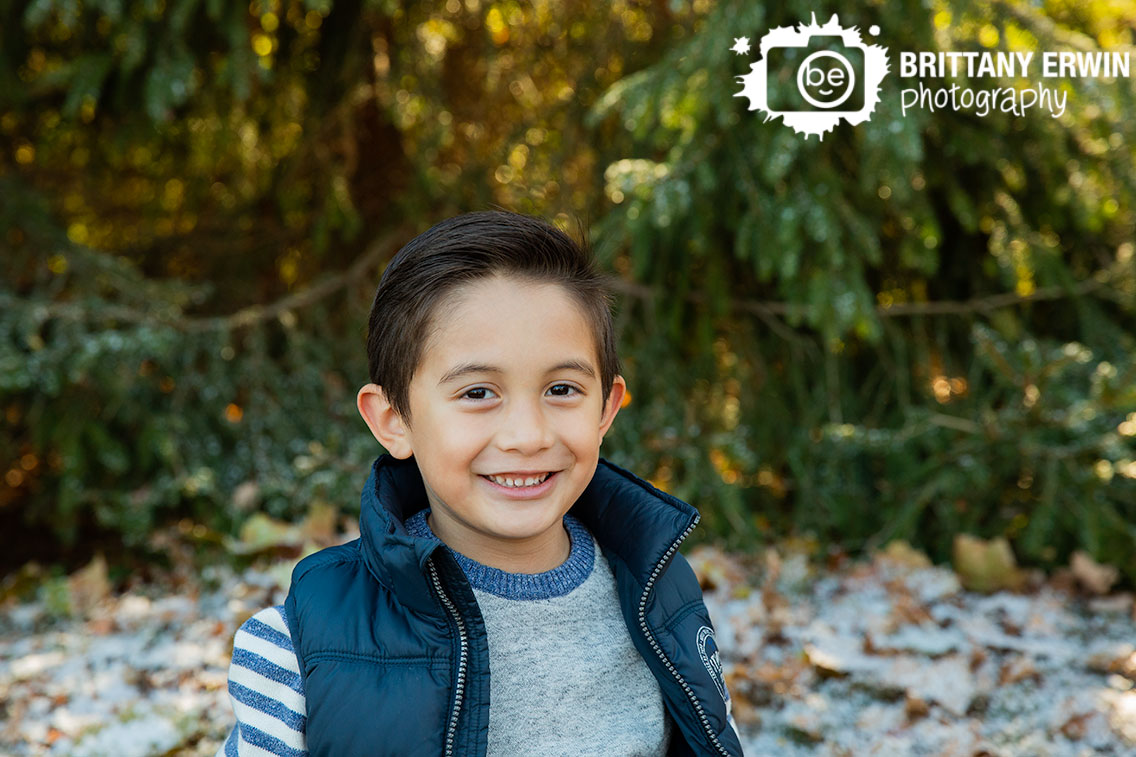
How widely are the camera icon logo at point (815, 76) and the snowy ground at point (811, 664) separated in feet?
4.49

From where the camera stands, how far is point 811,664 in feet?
8.05

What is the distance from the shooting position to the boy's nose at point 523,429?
1303 mm

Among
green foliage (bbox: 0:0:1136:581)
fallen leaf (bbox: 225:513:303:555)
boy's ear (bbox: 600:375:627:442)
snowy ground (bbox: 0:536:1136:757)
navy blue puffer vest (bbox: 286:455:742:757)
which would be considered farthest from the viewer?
fallen leaf (bbox: 225:513:303:555)

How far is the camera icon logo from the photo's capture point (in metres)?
2.71

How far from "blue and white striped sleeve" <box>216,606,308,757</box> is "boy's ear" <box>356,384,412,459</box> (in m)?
0.33

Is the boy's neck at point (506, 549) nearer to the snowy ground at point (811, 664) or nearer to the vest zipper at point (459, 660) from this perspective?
the vest zipper at point (459, 660)

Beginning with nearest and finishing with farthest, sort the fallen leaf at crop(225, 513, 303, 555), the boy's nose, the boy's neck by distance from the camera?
the boy's nose, the boy's neck, the fallen leaf at crop(225, 513, 303, 555)

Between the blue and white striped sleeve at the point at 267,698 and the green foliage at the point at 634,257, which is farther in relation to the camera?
the green foliage at the point at 634,257

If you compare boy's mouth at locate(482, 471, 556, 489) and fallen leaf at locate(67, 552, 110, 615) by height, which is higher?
boy's mouth at locate(482, 471, 556, 489)

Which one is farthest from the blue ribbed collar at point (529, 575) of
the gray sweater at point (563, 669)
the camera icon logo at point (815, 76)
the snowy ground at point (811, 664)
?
the camera icon logo at point (815, 76)

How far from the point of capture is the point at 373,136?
424 cm

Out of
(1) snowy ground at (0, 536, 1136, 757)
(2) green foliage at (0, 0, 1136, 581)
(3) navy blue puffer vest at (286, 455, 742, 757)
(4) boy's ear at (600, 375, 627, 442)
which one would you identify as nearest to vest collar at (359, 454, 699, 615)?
(3) navy blue puffer vest at (286, 455, 742, 757)

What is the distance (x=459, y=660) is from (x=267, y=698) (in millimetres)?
246

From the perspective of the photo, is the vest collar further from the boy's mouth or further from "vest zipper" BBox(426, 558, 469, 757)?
the boy's mouth
